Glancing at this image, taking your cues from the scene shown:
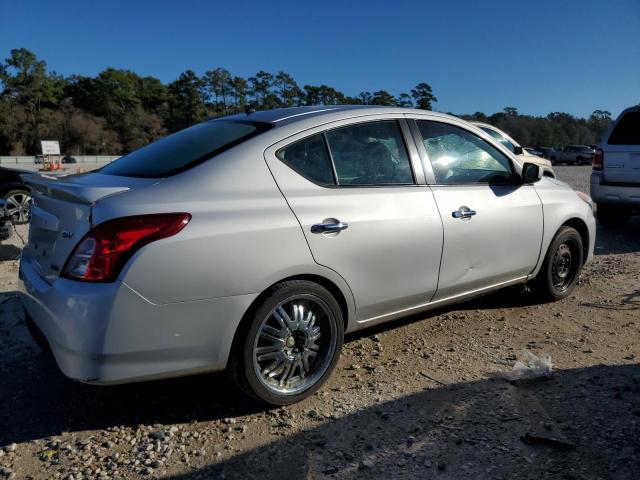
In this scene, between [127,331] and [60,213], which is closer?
[127,331]

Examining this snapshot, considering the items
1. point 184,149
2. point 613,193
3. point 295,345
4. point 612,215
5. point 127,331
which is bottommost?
A: point 295,345

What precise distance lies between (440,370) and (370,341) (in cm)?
64

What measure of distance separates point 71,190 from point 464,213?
2.44m

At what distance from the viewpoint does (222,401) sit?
3027 millimetres

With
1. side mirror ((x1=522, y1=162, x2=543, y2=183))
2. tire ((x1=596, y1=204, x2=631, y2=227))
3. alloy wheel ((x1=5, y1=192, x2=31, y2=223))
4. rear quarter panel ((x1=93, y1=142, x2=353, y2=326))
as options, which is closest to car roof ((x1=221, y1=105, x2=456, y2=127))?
rear quarter panel ((x1=93, y1=142, x2=353, y2=326))

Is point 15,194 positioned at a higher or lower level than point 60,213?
higher

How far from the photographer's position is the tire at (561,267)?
4.49 m

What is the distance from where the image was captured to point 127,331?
2.38m

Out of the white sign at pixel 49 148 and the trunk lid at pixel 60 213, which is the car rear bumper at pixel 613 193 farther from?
the white sign at pixel 49 148

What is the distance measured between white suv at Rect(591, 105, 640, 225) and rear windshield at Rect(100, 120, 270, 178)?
6.36 m

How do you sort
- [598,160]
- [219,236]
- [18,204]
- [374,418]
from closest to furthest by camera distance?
[219,236] < [374,418] < [598,160] < [18,204]

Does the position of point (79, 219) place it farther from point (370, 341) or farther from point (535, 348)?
point (535, 348)

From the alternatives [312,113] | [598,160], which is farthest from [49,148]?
[312,113]

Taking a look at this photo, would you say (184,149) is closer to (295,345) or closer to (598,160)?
(295,345)
